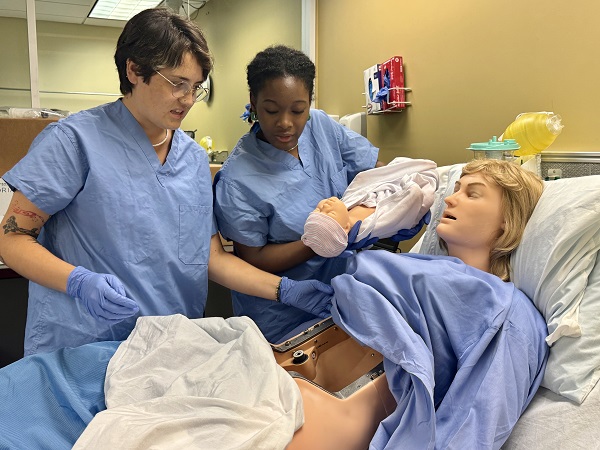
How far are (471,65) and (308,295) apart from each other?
4.96 ft

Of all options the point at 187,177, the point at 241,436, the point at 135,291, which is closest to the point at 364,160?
the point at 187,177

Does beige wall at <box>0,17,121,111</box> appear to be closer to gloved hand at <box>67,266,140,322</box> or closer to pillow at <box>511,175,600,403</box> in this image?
gloved hand at <box>67,266,140,322</box>

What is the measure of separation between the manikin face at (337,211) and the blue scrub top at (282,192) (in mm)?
198

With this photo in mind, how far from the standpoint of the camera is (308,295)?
1484mm

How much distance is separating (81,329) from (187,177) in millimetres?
506

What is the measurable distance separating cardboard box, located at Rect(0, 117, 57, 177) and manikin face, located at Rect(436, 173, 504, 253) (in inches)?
80.0

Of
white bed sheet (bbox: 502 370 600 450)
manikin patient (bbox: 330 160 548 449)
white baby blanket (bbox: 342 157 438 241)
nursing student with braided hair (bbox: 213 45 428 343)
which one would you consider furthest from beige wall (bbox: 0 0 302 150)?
white bed sheet (bbox: 502 370 600 450)

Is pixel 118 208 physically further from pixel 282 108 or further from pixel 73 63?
pixel 73 63

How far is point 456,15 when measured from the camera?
2.42m

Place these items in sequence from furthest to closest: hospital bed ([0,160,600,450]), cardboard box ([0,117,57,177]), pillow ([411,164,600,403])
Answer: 1. cardboard box ([0,117,57,177])
2. pillow ([411,164,600,403])
3. hospital bed ([0,160,600,450])

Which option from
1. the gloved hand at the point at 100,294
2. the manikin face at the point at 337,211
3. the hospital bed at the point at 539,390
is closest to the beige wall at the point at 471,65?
the hospital bed at the point at 539,390

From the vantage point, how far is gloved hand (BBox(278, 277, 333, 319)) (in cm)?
147

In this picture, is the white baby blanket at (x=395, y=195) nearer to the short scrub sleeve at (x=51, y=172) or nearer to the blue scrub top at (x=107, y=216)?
the blue scrub top at (x=107, y=216)

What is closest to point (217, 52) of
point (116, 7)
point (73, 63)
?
point (116, 7)
